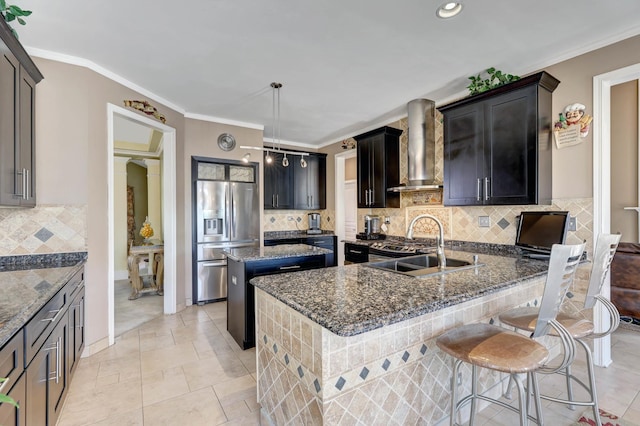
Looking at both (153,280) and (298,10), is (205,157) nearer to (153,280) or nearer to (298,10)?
(153,280)

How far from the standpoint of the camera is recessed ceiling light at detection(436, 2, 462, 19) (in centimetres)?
197

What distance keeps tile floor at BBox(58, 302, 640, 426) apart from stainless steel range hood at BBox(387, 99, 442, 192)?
2.20 metres

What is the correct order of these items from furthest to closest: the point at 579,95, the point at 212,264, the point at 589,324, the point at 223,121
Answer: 1. the point at 223,121
2. the point at 212,264
3. the point at 579,95
4. the point at 589,324

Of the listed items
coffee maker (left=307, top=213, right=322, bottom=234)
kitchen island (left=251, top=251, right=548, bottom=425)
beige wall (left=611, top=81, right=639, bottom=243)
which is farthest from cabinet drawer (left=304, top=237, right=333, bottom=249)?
beige wall (left=611, top=81, right=639, bottom=243)

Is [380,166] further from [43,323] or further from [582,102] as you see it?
[43,323]

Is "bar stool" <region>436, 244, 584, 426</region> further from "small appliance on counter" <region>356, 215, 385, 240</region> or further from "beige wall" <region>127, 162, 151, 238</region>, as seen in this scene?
"beige wall" <region>127, 162, 151, 238</region>

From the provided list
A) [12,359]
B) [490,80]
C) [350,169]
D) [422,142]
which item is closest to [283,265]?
[12,359]

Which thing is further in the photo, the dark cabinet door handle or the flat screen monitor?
the dark cabinet door handle

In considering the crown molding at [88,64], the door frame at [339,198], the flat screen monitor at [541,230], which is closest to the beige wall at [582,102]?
the flat screen monitor at [541,230]

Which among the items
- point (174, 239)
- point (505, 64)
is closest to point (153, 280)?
point (174, 239)

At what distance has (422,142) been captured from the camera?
3.60 meters

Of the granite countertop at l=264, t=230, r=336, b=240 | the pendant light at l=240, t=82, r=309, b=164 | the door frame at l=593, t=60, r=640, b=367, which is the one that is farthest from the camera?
the granite countertop at l=264, t=230, r=336, b=240

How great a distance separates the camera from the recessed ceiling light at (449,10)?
1969mm

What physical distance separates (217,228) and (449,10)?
144 inches
